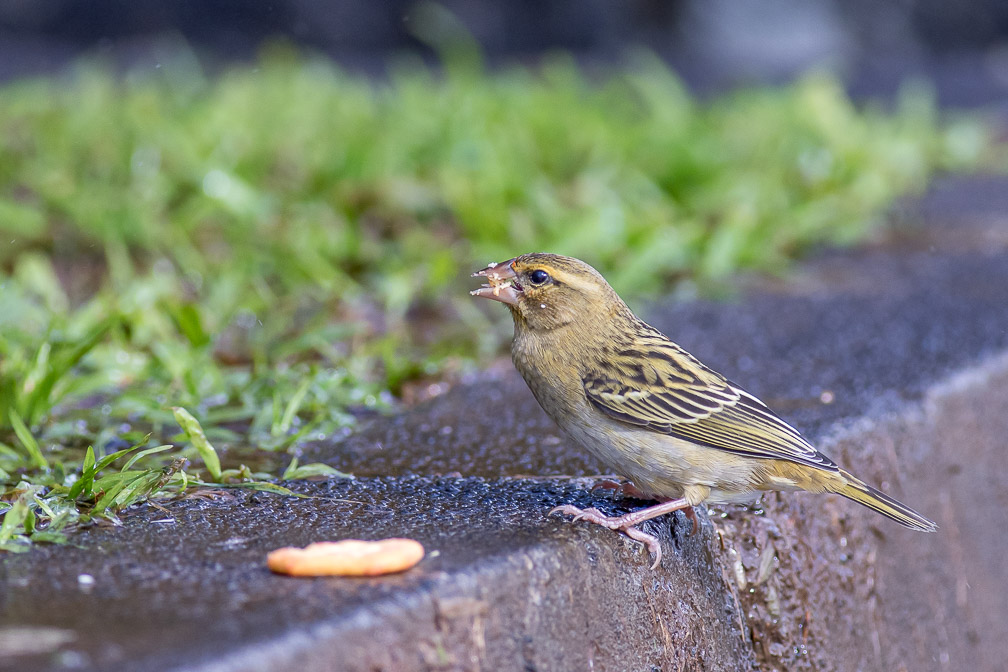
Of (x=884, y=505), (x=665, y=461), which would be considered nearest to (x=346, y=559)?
(x=665, y=461)

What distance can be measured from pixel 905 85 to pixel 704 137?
534 centimetres

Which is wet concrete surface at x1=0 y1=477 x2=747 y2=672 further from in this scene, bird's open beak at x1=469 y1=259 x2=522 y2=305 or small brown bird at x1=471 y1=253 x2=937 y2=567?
bird's open beak at x1=469 y1=259 x2=522 y2=305

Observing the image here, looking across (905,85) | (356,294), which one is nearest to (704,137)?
(356,294)

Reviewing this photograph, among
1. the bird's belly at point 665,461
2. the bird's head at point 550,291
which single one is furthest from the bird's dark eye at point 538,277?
the bird's belly at point 665,461

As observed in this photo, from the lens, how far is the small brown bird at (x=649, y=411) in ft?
8.86

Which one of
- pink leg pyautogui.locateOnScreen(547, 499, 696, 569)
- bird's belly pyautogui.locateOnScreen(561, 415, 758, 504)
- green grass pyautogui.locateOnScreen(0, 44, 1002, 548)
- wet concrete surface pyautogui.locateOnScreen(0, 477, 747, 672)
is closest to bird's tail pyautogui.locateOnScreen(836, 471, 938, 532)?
bird's belly pyautogui.locateOnScreen(561, 415, 758, 504)

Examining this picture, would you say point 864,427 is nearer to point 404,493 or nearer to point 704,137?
point 404,493

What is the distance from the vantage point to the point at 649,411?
8.96ft

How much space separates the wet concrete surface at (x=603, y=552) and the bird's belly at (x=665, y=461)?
0.36 ft

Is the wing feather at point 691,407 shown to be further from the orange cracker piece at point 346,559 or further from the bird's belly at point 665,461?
the orange cracker piece at point 346,559

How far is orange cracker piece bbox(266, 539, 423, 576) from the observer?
200 centimetres

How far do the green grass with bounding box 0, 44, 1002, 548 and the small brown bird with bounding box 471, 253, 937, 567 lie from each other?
0.69m

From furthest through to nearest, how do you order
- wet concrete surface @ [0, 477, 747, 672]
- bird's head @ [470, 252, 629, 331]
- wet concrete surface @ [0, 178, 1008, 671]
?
bird's head @ [470, 252, 629, 331], wet concrete surface @ [0, 178, 1008, 671], wet concrete surface @ [0, 477, 747, 672]

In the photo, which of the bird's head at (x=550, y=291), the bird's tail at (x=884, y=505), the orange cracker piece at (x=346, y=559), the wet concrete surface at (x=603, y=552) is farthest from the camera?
the bird's head at (x=550, y=291)
